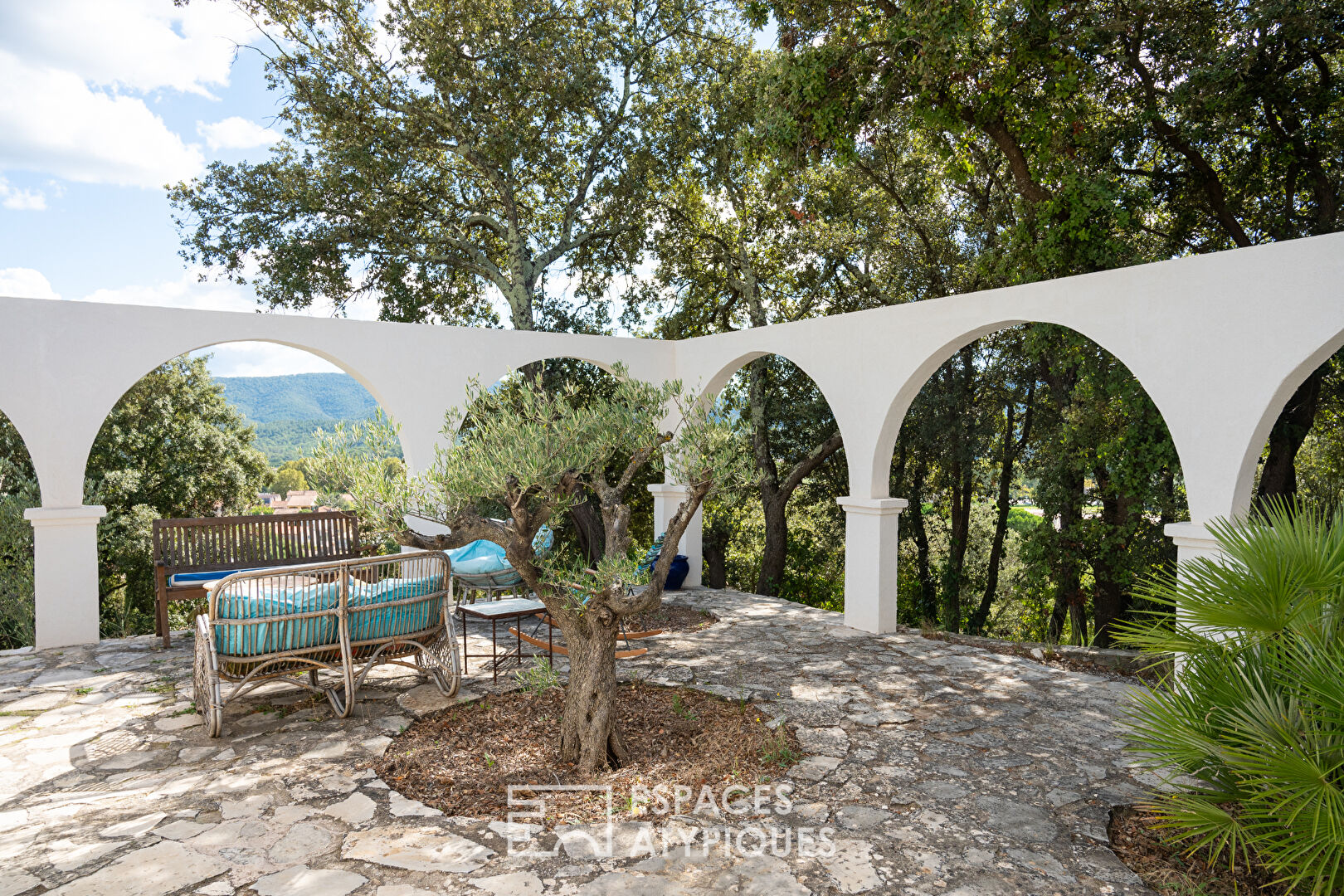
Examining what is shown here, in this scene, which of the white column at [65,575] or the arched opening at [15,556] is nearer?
the white column at [65,575]

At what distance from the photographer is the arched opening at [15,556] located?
8539mm

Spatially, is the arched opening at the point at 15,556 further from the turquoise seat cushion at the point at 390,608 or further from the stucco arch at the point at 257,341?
the turquoise seat cushion at the point at 390,608

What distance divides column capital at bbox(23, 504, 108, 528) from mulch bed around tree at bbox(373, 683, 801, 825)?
3.97 m

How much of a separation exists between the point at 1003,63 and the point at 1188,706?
7.01 meters

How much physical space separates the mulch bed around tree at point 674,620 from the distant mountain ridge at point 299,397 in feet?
67.7

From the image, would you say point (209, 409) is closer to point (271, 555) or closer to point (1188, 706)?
point (271, 555)

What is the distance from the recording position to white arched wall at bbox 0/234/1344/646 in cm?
454

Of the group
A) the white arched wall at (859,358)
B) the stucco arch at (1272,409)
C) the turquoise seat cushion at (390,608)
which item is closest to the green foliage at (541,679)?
the turquoise seat cushion at (390,608)

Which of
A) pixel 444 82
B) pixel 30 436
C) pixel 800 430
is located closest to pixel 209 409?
pixel 444 82

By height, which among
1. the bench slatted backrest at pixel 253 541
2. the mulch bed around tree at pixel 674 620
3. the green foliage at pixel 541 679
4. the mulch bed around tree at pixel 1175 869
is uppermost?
the bench slatted backrest at pixel 253 541

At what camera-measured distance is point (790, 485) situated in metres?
12.2

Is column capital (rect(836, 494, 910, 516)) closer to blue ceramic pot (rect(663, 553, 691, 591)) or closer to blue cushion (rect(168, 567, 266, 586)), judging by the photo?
blue ceramic pot (rect(663, 553, 691, 591))

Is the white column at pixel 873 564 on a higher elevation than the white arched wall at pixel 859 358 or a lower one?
lower

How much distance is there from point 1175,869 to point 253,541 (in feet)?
22.7
